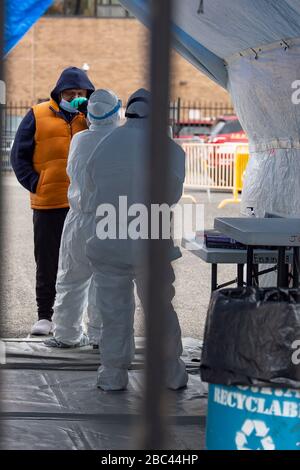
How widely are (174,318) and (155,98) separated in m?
3.59

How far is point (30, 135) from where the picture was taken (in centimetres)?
734

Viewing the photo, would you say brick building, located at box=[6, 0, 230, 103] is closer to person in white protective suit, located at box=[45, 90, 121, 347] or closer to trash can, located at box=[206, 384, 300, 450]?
person in white protective suit, located at box=[45, 90, 121, 347]

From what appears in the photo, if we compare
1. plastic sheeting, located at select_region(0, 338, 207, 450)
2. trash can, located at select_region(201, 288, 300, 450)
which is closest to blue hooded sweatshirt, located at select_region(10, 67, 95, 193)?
plastic sheeting, located at select_region(0, 338, 207, 450)

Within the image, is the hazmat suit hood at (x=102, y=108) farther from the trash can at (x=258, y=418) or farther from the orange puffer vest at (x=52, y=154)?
the trash can at (x=258, y=418)

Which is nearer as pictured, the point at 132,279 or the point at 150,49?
the point at 150,49

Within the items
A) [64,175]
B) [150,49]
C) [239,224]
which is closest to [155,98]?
[150,49]

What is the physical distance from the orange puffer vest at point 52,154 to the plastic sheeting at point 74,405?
109 centimetres

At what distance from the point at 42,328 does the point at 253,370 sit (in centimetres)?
414

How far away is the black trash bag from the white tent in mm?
2562

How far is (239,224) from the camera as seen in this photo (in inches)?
216

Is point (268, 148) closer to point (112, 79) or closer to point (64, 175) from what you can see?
point (64, 175)

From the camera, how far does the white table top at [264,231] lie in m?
5.00

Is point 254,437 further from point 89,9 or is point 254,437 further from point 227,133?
point 89,9

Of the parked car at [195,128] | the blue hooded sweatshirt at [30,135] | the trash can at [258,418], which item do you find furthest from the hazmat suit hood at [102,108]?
the parked car at [195,128]
